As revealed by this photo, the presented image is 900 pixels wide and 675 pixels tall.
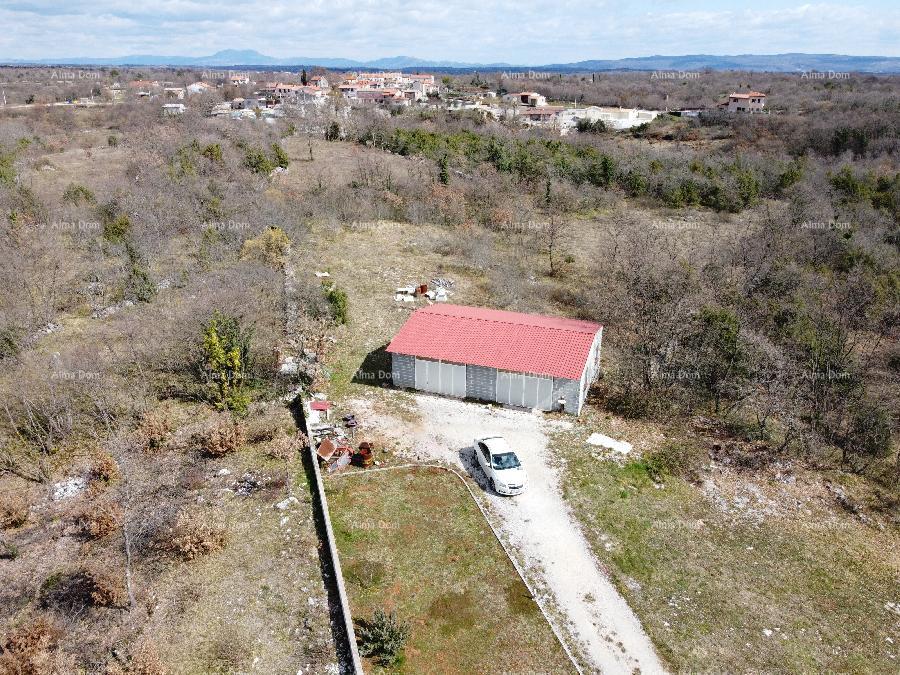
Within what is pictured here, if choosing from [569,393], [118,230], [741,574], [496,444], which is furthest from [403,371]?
[118,230]

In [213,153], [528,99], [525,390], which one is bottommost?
[525,390]

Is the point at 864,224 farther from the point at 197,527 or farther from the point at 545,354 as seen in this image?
the point at 197,527

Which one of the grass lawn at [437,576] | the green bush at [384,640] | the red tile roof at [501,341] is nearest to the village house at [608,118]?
the red tile roof at [501,341]

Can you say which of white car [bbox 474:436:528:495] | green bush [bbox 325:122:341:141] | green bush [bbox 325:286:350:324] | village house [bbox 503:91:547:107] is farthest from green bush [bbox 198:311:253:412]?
village house [bbox 503:91:547:107]

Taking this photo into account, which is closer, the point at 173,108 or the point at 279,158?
the point at 279,158

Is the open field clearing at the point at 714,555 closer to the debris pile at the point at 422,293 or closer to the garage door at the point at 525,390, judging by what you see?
the garage door at the point at 525,390

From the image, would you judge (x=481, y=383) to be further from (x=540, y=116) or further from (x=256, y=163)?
(x=540, y=116)

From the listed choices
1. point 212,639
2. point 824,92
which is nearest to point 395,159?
point 212,639
